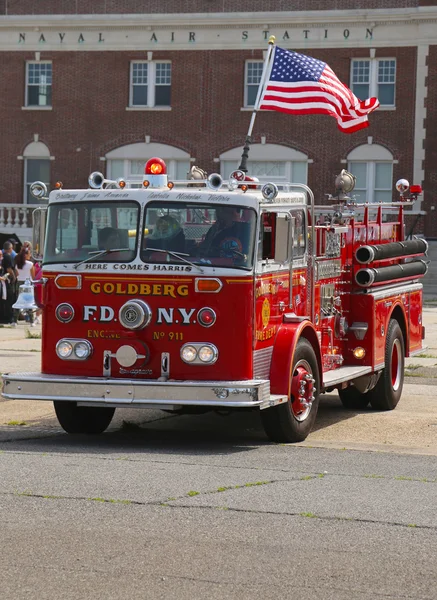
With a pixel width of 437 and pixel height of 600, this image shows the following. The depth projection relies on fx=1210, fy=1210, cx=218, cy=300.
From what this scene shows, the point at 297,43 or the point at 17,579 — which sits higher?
the point at 297,43

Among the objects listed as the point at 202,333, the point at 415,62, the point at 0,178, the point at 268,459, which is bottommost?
the point at 268,459

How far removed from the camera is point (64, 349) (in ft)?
34.9

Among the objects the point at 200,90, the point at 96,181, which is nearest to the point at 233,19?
the point at 200,90

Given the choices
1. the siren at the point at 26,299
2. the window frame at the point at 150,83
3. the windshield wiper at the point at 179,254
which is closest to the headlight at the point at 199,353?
the windshield wiper at the point at 179,254

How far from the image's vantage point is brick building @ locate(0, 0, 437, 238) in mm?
39656

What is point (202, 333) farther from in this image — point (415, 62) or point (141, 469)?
point (415, 62)

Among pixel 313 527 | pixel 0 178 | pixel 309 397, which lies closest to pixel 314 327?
pixel 309 397

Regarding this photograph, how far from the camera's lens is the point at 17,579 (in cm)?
611

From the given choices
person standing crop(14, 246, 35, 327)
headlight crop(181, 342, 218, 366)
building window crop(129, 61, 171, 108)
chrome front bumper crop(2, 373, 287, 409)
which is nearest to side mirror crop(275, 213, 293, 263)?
headlight crop(181, 342, 218, 366)

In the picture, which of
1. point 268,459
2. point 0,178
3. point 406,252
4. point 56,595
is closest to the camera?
point 56,595

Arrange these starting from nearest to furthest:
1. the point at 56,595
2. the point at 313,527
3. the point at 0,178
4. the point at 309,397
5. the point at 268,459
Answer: the point at 56,595, the point at 313,527, the point at 268,459, the point at 309,397, the point at 0,178

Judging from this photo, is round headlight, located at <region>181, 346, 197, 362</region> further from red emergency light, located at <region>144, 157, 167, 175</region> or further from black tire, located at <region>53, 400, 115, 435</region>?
red emergency light, located at <region>144, 157, 167, 175</region>

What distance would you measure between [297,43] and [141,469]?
32.8 m

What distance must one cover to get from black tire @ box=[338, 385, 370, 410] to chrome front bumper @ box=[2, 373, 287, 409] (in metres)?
3.32
